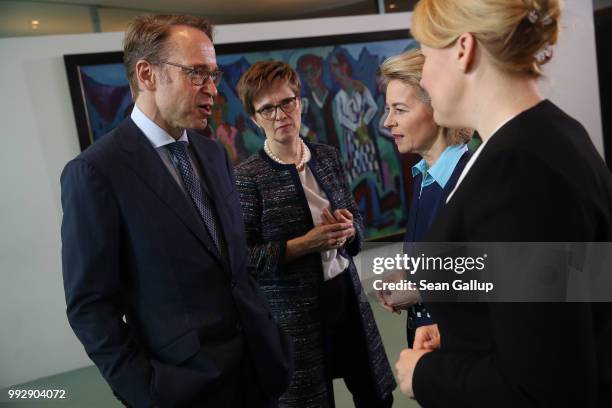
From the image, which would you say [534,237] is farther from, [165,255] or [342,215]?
[342,215]

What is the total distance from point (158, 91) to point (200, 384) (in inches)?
36.6

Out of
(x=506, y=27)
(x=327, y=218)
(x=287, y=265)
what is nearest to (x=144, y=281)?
(x=287, y=265)

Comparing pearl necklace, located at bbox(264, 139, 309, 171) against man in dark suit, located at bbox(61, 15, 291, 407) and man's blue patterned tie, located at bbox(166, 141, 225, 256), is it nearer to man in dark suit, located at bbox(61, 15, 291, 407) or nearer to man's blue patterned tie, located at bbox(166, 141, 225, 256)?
man in dark suit, located at bbox(61, 15, 291, 407)

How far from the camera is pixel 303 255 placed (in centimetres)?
194

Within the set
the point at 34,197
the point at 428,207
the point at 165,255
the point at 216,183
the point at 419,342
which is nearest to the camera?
the point at 419,342

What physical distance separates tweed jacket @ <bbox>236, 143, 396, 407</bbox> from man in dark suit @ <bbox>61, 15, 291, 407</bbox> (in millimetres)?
267

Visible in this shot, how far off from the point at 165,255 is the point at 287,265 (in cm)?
68

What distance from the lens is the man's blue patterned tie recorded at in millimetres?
1521

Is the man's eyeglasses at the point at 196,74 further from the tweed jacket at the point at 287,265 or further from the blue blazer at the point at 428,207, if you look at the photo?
the blue blazer at the point at 428,207

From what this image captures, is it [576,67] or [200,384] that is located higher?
[576,67]

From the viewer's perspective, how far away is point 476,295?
809mm

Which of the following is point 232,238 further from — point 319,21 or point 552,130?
point 319,21

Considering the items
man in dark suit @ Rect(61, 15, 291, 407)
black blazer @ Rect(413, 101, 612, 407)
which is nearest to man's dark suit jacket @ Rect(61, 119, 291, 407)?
man in dark suit @ Rect(61, 15, 291, 407)

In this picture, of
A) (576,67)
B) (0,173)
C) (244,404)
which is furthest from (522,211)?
(576,67)
